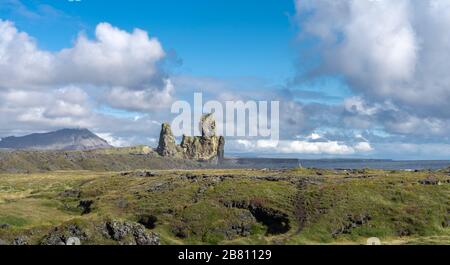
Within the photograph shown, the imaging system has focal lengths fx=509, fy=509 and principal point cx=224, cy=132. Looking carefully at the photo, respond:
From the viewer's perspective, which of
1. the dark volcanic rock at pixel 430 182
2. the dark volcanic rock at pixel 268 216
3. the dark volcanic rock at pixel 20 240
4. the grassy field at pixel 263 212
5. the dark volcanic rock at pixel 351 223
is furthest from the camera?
the dark volcanic rock at pixel 430 182

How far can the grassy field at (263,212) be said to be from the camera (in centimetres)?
7594

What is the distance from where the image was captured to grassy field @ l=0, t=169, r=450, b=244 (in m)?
75.9

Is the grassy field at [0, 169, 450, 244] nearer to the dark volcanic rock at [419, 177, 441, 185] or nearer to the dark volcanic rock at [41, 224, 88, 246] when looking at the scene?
the dark volcanic rock at [419, 177, 441, 185]

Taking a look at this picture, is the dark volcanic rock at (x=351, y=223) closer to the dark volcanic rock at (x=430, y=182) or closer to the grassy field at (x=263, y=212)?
the grassy field at (x=263, y=212)

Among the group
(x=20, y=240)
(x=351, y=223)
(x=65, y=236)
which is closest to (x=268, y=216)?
(x=351, y=223)

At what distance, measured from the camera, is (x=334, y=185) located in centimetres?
10100

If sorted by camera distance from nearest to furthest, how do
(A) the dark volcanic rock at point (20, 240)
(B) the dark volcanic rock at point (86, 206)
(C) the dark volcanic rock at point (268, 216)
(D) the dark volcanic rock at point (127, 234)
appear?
(A) the dark volcanic rock at point (20, 240)
(D) the dark volcanic rock at point (127, 234)
(C) the dark volcanic rock at point (268, 216)
(B) the dark volcanic rock at point (86, 206)

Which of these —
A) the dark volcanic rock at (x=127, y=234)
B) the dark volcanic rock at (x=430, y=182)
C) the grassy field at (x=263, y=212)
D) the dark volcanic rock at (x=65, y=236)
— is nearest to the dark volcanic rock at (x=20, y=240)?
the grassy field at (x=263, y=212)

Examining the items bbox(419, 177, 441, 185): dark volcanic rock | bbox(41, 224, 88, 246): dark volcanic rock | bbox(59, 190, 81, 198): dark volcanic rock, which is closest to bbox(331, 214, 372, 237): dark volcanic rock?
bbox(419, 177, 441, 185): dark volcanic rock

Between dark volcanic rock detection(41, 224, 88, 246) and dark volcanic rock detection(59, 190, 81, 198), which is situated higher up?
dark volcanic rock detection(59, 190, 81, 198)

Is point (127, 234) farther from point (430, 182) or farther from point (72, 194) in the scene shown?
point (430, 182)

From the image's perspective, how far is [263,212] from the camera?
88.2 m

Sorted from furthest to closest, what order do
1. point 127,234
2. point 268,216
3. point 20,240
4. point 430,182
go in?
point 430,182 → point 268,216 → point 127,234 → point 20,240
